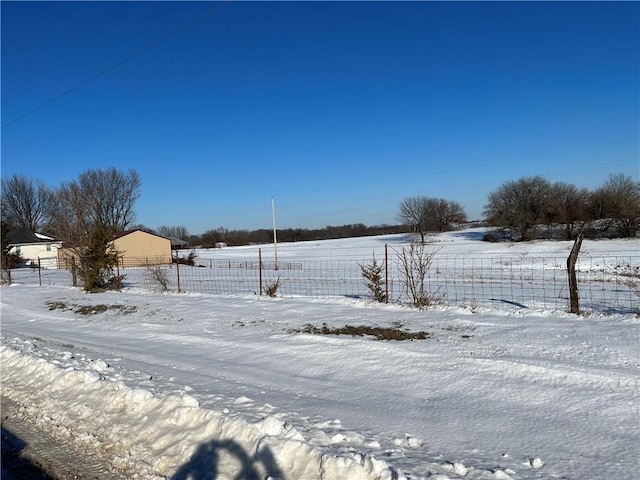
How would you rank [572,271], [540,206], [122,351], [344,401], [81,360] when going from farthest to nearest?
1. [540,206]
2. [572,271]
3. [122,351]
4. [81,360]
5. [344,401]

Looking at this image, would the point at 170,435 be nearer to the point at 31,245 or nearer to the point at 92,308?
A: the point at 92,308

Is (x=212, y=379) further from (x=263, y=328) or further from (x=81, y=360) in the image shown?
(x=263, y=328)

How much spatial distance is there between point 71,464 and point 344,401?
2.80 m

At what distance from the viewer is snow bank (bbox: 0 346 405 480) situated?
3762mm

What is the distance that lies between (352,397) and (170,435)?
210 cm

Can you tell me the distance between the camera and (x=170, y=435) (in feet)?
15.2

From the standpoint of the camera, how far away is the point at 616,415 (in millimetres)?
4730

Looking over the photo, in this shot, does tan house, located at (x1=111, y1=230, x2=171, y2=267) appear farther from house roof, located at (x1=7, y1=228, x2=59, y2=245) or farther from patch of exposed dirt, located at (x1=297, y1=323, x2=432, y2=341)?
patch of exposed dirt, located at (x1=297, y1=323, x2=432, y2=341)

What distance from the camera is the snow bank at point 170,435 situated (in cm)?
376

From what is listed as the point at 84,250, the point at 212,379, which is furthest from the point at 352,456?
the point at 84,250

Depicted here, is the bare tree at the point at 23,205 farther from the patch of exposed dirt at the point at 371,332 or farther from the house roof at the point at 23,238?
the patch of exposed dirt at the point at 371,332

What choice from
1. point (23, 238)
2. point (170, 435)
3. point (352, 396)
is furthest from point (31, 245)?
point (352, 396)

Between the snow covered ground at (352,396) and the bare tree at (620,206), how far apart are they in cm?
5085

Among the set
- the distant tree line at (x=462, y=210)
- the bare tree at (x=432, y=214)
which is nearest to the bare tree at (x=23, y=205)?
the distant tree line at (x=462, y=210)
